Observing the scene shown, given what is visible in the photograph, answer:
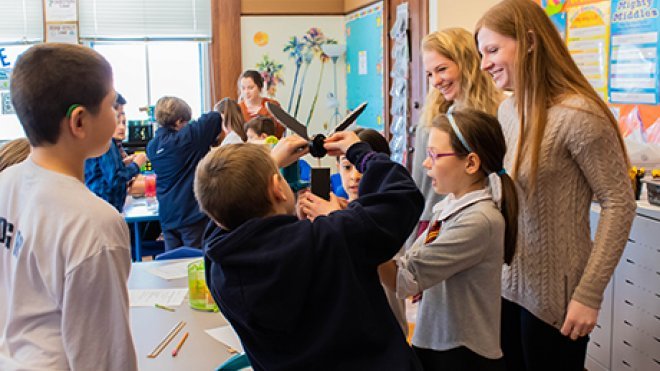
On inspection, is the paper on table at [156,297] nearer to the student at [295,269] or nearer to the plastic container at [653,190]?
the student at [295,269]

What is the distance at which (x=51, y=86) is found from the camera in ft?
3.95

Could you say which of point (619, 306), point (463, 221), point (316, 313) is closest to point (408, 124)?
point (619, 306)

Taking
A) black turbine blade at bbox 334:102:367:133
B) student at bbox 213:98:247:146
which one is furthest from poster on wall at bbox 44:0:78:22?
black turbine blade at bbox 334:102:367:133

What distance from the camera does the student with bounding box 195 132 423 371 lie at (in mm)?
1253

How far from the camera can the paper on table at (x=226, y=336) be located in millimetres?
1872

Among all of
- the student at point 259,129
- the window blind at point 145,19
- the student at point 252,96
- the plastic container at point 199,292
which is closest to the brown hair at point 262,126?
the student at point 259,129

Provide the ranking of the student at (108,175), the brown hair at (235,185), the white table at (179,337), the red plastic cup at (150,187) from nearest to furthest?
the brown hair at (235,185), the white table at (179,337), the student at (108,175), the red plastic cup at (150,187)

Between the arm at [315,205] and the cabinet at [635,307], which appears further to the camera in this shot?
the cabinet at [635,307]

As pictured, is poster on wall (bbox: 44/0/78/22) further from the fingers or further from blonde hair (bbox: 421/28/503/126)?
the fingers

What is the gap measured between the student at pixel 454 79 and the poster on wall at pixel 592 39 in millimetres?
1260

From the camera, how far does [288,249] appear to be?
4.08 ft

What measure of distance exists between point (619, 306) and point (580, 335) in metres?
1.33

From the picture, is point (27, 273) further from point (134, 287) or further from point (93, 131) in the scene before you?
point (134, 287)

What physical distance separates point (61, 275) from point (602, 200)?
1.16m
